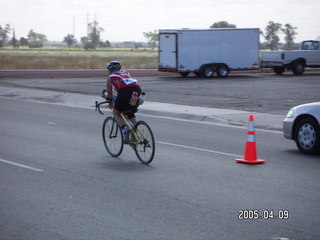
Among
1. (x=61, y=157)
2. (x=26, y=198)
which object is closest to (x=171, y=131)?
(x=61, y=157)

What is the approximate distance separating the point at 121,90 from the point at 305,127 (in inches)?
144

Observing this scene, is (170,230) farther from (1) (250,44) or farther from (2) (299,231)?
(1) (250,44)

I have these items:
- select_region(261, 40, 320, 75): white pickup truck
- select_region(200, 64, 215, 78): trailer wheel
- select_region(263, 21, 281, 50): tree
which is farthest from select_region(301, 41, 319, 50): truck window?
select_region(263, 21, 281, 50): tree

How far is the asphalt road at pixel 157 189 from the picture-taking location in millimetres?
6680

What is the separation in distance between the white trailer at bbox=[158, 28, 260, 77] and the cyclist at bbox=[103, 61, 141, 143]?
28.2m

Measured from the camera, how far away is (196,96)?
25781mm

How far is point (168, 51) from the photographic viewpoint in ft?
130

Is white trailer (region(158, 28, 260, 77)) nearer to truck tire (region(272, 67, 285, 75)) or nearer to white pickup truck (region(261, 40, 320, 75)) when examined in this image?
white pickup truck (region(261, 40, 320, 75))

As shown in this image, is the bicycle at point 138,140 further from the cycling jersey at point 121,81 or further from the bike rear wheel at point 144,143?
the cycling jersey at point 121,81

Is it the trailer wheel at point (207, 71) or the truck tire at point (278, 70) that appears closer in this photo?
the trailer wheel at point (207, 71)

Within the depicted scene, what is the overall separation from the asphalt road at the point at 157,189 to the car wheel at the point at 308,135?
10.2 inches

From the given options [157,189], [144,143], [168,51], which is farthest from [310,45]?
[157,189]

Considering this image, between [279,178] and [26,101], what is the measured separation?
56.6 ft

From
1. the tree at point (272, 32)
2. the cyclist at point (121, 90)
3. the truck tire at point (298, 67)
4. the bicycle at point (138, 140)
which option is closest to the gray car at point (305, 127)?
the bicycle at point (138, 140)
